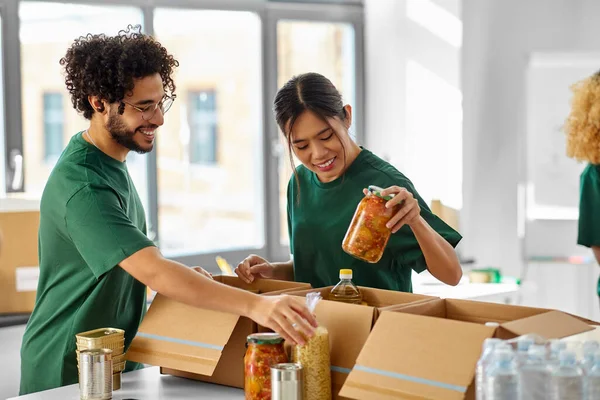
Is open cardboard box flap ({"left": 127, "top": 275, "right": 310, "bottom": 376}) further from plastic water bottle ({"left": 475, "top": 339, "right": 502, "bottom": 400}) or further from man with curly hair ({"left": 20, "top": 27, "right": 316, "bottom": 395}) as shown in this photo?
plastic water bottle ({"left": 475, "top": 339, "right": 502, "bottom": 400})

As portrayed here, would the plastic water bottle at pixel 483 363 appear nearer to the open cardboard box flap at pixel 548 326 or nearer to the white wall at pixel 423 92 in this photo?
the open cardboard box flap at pixel 548 326

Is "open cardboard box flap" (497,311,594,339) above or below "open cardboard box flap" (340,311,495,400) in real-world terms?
above

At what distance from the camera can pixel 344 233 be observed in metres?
2.24

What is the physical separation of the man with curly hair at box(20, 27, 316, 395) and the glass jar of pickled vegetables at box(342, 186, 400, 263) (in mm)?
281

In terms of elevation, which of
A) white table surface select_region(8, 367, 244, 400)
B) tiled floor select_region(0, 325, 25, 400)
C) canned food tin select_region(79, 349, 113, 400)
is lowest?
tiled floor select_region(0, 325, 25, 400)

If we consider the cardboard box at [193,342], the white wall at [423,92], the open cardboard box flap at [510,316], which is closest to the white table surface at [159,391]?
the cardboard box at [193,342]

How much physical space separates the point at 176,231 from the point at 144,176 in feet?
1.31

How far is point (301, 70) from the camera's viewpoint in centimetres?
498

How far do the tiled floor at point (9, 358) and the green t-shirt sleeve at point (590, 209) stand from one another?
7.80 ft

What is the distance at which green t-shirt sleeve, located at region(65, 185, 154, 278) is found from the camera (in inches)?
74.1

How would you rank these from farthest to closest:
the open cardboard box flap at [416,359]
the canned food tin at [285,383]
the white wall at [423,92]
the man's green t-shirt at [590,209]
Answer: the white wall at [423,92] → the man's green t-shirt at [590,209] → the canned food tin at [285,383] → the open cardboard box flap at [416,359]

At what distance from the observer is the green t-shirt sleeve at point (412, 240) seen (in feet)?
7.10

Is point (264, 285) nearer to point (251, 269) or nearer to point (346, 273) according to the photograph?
point (251, 269)

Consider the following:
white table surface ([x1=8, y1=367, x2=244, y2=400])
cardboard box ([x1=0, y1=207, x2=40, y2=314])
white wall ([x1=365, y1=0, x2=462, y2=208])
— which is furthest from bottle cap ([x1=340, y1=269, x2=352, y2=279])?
white wall ([x1=365, y1=0, x2=462, y2=208])
